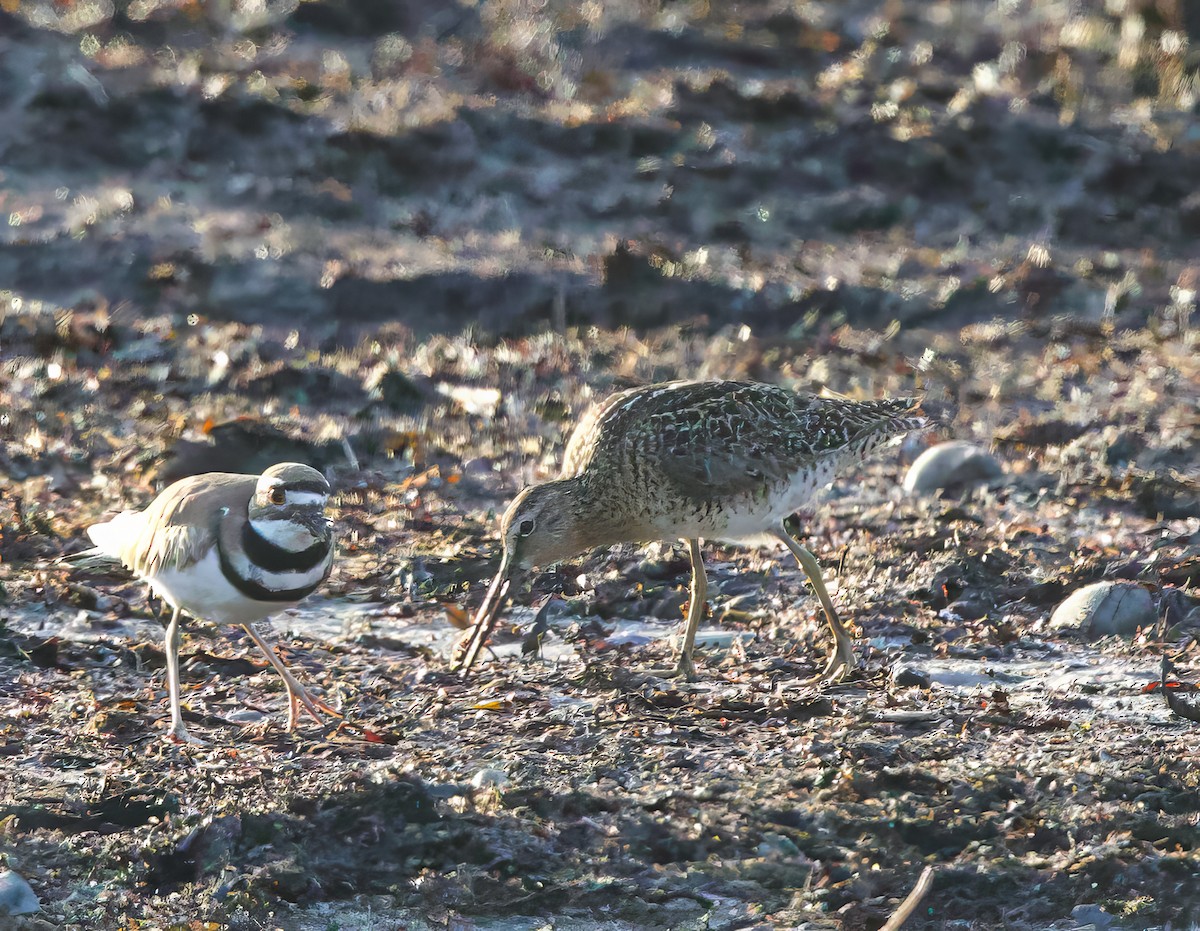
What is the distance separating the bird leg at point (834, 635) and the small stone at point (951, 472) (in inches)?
72.4

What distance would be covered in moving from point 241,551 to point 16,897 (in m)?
1.38

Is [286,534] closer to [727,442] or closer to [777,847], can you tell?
[727,442]

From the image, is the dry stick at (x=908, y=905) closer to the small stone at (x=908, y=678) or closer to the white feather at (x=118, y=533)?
the small stone at (x=908, y=678)

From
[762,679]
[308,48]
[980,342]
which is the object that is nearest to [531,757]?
[762,679]

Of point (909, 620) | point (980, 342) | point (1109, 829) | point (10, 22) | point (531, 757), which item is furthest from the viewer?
point (10, 22)

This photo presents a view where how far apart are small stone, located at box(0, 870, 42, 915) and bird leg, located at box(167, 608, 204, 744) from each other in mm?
1033

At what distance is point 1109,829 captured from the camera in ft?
15.4

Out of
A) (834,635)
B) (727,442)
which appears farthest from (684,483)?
(834,635)

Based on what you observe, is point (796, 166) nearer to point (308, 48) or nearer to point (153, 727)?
point (308, 48)

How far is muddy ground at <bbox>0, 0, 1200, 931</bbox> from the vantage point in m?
4.72

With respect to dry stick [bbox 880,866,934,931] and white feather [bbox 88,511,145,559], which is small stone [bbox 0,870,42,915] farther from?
dry stick [bbox 880,866,934,931]

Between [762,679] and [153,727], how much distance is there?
87.4 inches

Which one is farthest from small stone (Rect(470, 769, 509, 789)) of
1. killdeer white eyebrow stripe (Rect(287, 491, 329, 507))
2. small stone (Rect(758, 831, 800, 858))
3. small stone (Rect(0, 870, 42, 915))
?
small stone (Rect(0, 870, 42, 915))

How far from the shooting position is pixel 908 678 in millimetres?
5914
